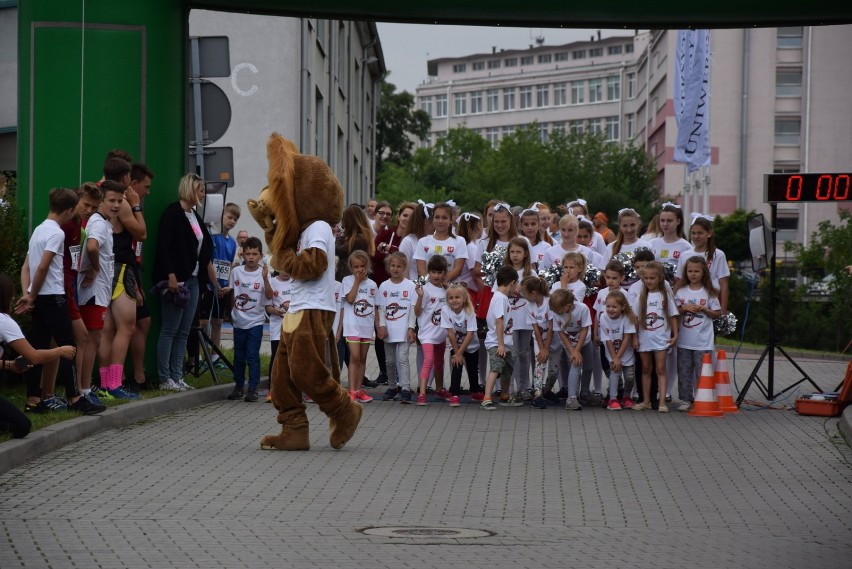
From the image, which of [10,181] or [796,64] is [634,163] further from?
[10,181]

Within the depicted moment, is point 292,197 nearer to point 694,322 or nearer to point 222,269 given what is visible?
point 222,269

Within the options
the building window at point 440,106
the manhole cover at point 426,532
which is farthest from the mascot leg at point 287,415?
the building window at point 440,106

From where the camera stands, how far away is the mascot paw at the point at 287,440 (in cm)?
1073

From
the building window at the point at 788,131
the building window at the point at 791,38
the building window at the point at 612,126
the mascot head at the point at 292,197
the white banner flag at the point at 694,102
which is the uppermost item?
the building window at the point at 791,38

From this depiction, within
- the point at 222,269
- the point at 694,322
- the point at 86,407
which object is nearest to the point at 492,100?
the point at 222,269

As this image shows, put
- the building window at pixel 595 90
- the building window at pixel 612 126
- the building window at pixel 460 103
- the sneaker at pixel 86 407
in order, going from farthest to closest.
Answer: the building window at pixel 460 103
the building window at pixel 595 90
the building window at pixel 612 126
the sneaker at pixel 86 407

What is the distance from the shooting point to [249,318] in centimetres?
1451

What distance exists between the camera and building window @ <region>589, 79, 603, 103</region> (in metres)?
134

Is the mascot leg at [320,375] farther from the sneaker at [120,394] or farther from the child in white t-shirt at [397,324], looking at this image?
the child in white t-shirt at [397,324]

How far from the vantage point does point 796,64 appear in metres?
79.1

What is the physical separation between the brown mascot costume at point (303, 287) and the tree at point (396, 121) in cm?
7351

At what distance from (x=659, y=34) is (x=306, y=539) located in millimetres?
92572

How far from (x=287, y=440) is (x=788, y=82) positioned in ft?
239

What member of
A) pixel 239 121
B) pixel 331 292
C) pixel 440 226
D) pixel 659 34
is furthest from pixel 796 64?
pixel 331 292
